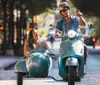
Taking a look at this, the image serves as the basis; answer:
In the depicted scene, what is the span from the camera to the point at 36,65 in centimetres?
1050

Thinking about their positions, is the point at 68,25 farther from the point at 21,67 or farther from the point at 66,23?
the point at 21,67

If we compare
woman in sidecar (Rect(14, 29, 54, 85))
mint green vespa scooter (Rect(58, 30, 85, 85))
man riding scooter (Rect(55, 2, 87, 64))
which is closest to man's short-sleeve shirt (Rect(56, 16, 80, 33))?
man riding scooter (Rect(55, 2, 87, 64))

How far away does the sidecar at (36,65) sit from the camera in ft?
34.4

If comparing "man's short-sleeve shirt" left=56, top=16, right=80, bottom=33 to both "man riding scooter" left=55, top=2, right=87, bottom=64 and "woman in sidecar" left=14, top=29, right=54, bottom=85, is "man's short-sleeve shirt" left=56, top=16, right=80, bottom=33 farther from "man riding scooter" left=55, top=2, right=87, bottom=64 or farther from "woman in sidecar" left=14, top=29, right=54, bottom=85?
"woman in sidecar" left=14, top=29, right=54, bottom=85

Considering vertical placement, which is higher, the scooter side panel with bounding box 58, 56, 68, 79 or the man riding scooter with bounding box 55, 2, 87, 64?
the man riding scooter with bounding box 55, 2, 87, 64

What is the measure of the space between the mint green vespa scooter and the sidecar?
1.11 feet

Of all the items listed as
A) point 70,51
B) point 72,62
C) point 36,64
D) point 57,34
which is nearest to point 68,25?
point 57,34

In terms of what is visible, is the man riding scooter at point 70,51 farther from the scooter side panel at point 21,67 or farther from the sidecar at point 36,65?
the scooter side panel at point 21,67

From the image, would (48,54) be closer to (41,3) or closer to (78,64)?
(78,64)

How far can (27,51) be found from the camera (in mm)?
11883

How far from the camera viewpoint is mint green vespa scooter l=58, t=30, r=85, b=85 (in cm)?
995

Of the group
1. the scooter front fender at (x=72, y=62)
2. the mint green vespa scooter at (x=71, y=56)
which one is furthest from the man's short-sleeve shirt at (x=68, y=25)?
the scooter front fender at (x=72, y=62)

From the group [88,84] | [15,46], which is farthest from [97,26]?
[88,84]

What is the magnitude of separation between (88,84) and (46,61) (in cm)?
322
